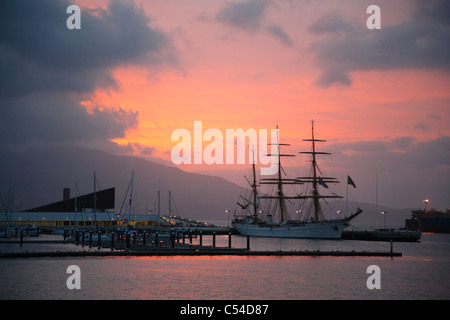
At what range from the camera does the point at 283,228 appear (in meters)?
156

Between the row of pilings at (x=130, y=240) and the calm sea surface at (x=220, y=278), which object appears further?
the row of pilings at (x=130, y=240)

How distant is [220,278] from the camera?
192 feet

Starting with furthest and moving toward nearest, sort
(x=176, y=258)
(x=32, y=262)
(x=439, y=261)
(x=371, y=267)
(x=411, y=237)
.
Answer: (x=411, y=237) → (x=439, y=261) → (x=176, y=258) → (x=371, y=267) → (x=32, y=262)

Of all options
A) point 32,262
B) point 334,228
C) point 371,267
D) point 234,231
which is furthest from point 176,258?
point 234,231

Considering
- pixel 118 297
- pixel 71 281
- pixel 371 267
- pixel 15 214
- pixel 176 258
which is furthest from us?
pixel 15 214

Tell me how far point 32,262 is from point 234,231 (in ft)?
434

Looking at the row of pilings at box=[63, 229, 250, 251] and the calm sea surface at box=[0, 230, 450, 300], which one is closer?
the calm sea surface at box=[0, 230, 450, 300]

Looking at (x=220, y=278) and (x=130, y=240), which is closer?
(x=220, y=278)

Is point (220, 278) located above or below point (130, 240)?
above

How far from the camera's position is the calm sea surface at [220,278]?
4919cm

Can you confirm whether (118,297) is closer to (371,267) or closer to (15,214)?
(371,267)

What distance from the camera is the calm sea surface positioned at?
4919 cm

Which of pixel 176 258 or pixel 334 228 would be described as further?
pixel 334 228
